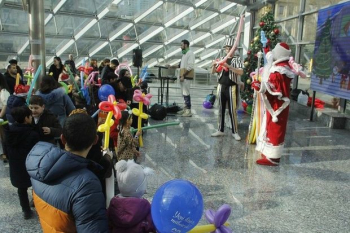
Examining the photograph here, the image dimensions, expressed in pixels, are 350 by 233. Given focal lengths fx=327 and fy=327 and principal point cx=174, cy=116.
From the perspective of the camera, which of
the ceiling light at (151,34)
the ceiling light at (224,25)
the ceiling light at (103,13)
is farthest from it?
the ceiling light at (224,25)

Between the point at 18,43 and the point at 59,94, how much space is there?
30.2ft

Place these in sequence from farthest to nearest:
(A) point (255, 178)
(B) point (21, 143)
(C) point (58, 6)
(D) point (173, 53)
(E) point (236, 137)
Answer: (D) point (173, 53)
(C) point (58, 6)
(E) point (236, 137)
(A) point (255, 178)
(B) point (21, 143)

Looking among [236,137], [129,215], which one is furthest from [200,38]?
[129,215]

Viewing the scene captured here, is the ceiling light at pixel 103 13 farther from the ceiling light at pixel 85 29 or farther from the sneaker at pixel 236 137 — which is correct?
the sneaker at pixel 236 137

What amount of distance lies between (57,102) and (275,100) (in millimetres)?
2816

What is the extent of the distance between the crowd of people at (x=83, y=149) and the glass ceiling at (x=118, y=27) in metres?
5.38

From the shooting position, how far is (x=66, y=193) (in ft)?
4.54

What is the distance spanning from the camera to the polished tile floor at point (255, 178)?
3.03 meters

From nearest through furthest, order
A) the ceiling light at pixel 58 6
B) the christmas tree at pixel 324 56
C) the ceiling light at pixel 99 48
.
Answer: the christmas tree at pixel 324 56 < the ceiling light at pixel 58 6 < the ceiling light at pixel 99 48

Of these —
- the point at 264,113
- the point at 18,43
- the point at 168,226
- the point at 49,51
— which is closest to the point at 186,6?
A: the point at 49,51

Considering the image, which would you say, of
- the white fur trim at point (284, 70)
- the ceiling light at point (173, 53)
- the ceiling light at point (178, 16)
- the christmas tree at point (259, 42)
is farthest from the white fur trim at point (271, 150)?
the ceiling light at point (173, 53)

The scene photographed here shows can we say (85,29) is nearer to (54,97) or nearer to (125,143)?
(54,97)

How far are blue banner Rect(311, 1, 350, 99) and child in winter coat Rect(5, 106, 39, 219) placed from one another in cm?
602

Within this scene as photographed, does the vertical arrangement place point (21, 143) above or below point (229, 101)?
below
